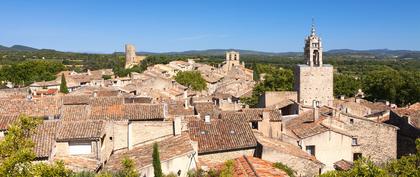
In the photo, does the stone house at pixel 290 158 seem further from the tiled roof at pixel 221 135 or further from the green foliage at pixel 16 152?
the green foliage at pixel 16 152

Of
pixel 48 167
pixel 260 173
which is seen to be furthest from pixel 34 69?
pixel 48 167

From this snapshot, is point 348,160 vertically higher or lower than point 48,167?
lower

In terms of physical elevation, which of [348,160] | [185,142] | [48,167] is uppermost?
[48,167]

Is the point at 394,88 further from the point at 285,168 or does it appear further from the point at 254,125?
the point at 285,168

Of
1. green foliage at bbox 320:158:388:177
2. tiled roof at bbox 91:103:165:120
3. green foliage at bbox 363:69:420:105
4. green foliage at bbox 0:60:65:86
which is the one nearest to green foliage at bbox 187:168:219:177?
tiled roof at bbox 91:103:165:120

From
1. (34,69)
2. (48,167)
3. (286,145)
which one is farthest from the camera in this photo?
(34,69)

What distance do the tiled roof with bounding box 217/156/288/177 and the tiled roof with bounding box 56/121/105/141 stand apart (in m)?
6.34

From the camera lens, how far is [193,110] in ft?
125

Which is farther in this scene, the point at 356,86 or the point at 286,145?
the point at 356,86

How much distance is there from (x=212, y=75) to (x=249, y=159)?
Answer: 87443mm

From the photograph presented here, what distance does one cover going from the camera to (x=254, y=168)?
76.6 feet

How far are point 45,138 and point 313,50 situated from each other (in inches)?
1225

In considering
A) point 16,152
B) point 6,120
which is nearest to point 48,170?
point 16,152

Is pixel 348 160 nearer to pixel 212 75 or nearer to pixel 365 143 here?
pixel 365 143
